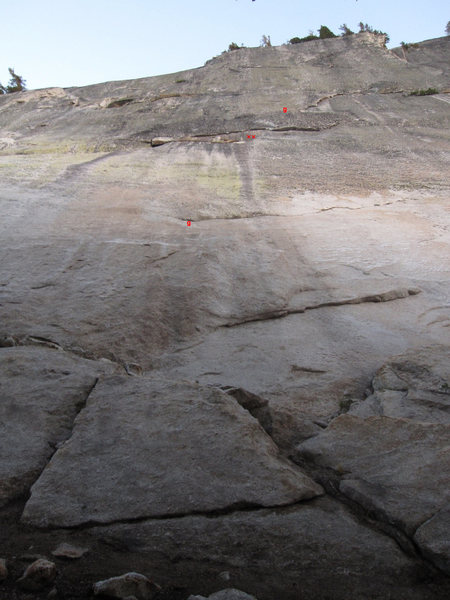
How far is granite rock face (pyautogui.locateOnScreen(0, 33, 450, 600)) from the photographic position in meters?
1.79

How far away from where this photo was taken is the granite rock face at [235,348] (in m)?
1.79

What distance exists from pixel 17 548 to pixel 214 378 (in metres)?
1.80

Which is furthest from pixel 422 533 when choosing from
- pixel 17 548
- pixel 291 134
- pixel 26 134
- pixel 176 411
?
pixel 26 134

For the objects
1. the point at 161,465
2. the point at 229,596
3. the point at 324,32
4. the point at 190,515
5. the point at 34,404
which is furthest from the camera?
the point at 324,32

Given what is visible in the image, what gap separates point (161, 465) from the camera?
6.80ft

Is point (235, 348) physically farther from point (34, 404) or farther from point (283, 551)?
point (283, 551)

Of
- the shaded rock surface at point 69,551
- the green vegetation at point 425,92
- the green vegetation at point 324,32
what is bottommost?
the shaded rock surface at point 69,551

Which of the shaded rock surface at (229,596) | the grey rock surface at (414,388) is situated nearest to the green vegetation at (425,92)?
the grey rock surface at (414,388)

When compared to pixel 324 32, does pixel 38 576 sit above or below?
below

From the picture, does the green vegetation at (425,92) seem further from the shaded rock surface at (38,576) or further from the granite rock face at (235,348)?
the shaded rock surface at (38,576)

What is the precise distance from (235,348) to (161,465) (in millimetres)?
1720

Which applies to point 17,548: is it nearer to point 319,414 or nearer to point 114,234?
point 319,414

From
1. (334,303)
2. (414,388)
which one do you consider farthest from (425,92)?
(414,388)

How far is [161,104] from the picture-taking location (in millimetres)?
10297
